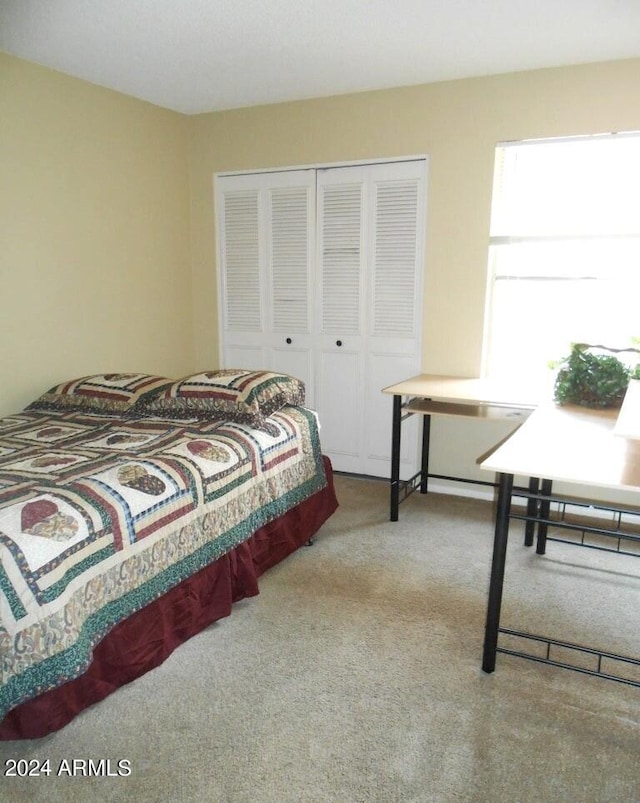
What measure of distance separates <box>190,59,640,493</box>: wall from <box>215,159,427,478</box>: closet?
115mm

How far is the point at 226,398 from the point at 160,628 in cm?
114

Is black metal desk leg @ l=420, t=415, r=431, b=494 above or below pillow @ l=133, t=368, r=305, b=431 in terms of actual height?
below

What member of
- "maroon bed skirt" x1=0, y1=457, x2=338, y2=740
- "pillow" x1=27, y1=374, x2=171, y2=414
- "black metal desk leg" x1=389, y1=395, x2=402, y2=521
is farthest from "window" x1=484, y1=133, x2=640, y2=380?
"pillow" x1=27, y1=374, x2=171, y2=414

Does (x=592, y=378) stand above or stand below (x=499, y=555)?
above

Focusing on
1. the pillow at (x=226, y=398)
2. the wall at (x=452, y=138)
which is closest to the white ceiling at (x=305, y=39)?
the wall at (x=452, y=138)

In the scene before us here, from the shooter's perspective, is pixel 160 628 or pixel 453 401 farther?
pixel 453 401

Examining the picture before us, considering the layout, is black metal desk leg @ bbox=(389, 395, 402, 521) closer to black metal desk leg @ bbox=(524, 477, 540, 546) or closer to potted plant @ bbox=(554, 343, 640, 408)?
black metal desk leg @ bbox=(524, 477, 540, 546)

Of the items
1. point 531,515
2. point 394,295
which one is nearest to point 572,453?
point 531,515

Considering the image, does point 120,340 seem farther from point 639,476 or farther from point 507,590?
point 639,476

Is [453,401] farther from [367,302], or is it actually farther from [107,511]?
[107,511]

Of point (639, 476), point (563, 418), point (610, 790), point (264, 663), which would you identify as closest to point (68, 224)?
point (264, 663)

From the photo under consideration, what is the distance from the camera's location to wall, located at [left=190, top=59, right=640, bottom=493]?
3160 mm

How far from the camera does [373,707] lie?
191 cm

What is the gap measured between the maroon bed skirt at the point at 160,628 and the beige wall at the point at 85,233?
1632 mm
